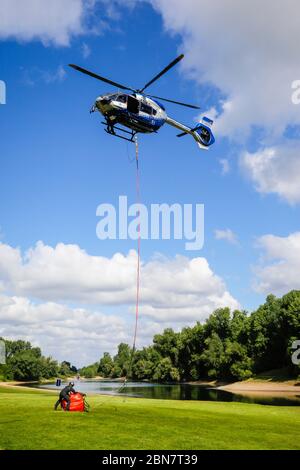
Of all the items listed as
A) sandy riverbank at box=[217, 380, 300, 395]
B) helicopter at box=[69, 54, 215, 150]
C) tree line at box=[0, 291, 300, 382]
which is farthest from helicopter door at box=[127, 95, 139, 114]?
sandy riverbank at box=[217, 380, 300, 395]

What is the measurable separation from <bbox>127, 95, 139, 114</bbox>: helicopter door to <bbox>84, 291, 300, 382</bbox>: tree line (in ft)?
260

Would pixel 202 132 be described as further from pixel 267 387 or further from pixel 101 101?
pixel 267 387

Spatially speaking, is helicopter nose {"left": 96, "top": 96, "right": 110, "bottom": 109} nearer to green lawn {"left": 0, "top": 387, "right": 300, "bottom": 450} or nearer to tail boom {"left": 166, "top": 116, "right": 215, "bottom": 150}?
tail boom {"left": 166, "top": 116, "right": 215, "bottom": 150}

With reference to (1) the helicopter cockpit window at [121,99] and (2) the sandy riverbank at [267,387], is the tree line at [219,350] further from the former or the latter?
(1) the helicopter cockpit window at [121,99]

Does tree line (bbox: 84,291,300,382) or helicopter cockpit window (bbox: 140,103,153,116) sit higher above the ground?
helicopter cockpit window (bbox: 140,103,153,116)

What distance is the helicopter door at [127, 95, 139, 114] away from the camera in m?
26.9

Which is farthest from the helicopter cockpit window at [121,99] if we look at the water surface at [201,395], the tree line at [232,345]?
the tree line at [232,345]

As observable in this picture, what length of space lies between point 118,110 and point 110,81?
187 centimetres

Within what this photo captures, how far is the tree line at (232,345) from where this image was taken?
103875 millimetres

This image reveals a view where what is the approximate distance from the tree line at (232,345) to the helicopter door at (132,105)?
3124 inches
